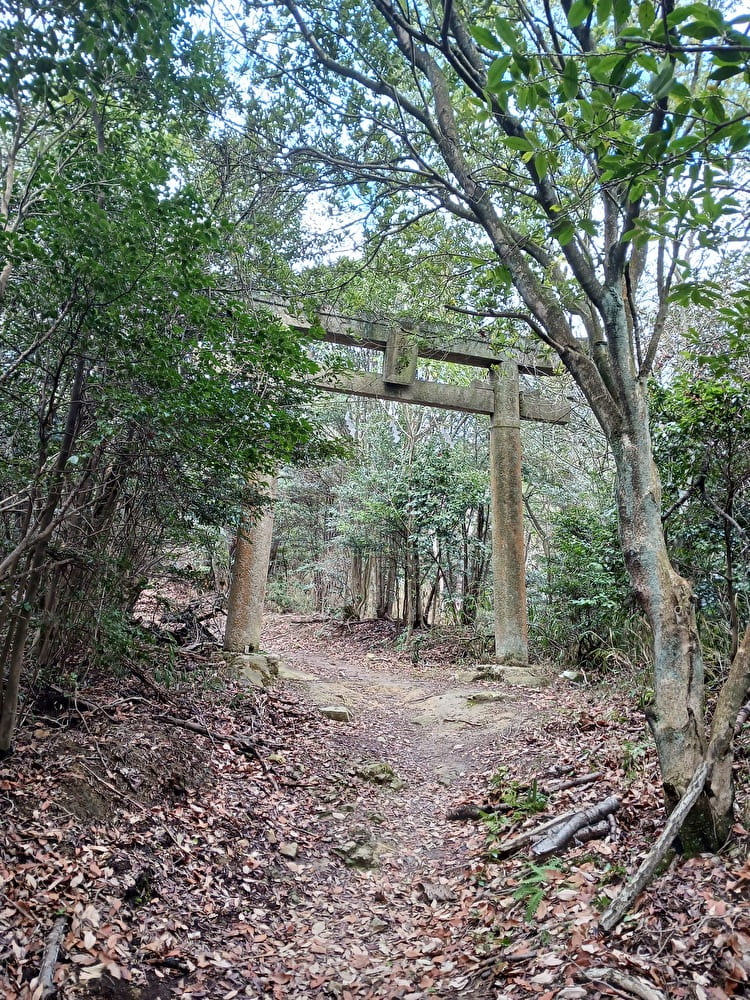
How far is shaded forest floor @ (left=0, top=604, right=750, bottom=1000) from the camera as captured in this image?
2.70 meters

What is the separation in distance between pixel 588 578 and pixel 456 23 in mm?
6396

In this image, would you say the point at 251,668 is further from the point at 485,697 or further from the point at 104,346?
the point at 104,346

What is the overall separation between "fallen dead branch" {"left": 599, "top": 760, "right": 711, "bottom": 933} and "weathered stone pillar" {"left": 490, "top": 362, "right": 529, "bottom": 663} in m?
6.13

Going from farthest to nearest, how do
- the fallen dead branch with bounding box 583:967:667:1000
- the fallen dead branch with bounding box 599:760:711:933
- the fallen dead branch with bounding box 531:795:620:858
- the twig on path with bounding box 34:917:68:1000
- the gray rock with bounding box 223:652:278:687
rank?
the gray rock with bounding box 223:652:278:687 < the fallen dead branch with bounding box 531:795:620:858 < the fallen dead branch with bounding box 599:760:711:933 < the twig on path with bounding box 34:917:68:1000 < the fallen dead branch with bounding box 583:967:667:1000

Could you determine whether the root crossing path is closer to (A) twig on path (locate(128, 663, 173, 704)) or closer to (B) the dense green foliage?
(A) twig on path (locate(128, 663, 173, 704))

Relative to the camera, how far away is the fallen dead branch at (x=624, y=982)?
223cm

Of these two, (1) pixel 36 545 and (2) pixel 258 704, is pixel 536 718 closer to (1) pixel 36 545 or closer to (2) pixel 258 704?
(2) pixel 258 704

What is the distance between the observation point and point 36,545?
3.66 meters

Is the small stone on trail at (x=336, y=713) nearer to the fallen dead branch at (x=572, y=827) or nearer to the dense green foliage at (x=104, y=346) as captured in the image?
the dense green foliage at (x=104, y=346)

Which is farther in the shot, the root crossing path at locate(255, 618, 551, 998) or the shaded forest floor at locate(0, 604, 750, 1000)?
the root crossing path at locate(255, 618, 551, 998)

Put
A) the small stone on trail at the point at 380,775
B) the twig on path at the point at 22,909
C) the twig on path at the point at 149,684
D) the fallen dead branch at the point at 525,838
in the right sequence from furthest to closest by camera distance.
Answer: the small stone on trail at the point at 380,775 → the twig on path at the point at 149,684 → the fallen dead branch at the point at 525,838 → the twig on path at the point at 22,909

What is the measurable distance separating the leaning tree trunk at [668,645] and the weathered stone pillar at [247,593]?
16.4ft

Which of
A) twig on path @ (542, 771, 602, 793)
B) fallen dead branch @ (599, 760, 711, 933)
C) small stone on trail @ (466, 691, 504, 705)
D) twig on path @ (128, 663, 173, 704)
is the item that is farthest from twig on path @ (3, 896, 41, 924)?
small stone on trail @ (466, 691, 504, 705)

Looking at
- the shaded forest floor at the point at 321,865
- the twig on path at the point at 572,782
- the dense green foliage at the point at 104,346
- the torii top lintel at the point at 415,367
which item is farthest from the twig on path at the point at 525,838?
the torii top lintel at the point at 415,367
